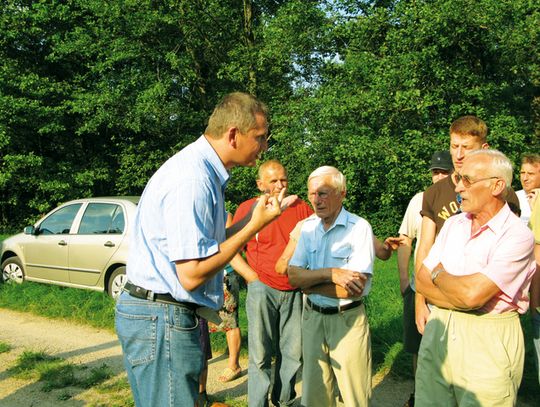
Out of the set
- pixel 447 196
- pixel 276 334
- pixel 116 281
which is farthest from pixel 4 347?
pixel 447 196

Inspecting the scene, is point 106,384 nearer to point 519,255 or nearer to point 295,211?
point 295,211

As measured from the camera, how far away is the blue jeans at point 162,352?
2.46m

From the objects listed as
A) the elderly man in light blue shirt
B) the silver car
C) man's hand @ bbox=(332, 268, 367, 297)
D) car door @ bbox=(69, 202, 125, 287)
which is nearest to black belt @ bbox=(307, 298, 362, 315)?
the elderly man in light blue shirt

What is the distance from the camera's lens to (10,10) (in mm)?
21062

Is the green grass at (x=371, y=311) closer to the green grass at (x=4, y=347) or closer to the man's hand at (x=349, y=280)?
the green grass at (x=4, y=347)

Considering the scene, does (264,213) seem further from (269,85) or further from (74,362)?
(269,85)

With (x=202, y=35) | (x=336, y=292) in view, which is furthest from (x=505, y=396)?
(x=202, y=35)

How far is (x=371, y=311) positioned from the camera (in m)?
6.62

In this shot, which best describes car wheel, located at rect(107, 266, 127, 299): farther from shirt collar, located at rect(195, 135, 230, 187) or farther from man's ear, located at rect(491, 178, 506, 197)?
man's ear, located at rect(491, 178, 506, 197)

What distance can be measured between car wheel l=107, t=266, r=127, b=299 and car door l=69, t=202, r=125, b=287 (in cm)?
23

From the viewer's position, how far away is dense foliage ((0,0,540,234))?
1454 cm

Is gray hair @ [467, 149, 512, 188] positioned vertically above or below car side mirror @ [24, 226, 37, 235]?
above

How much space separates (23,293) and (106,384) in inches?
169

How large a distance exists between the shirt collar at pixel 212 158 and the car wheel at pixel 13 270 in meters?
8.41
